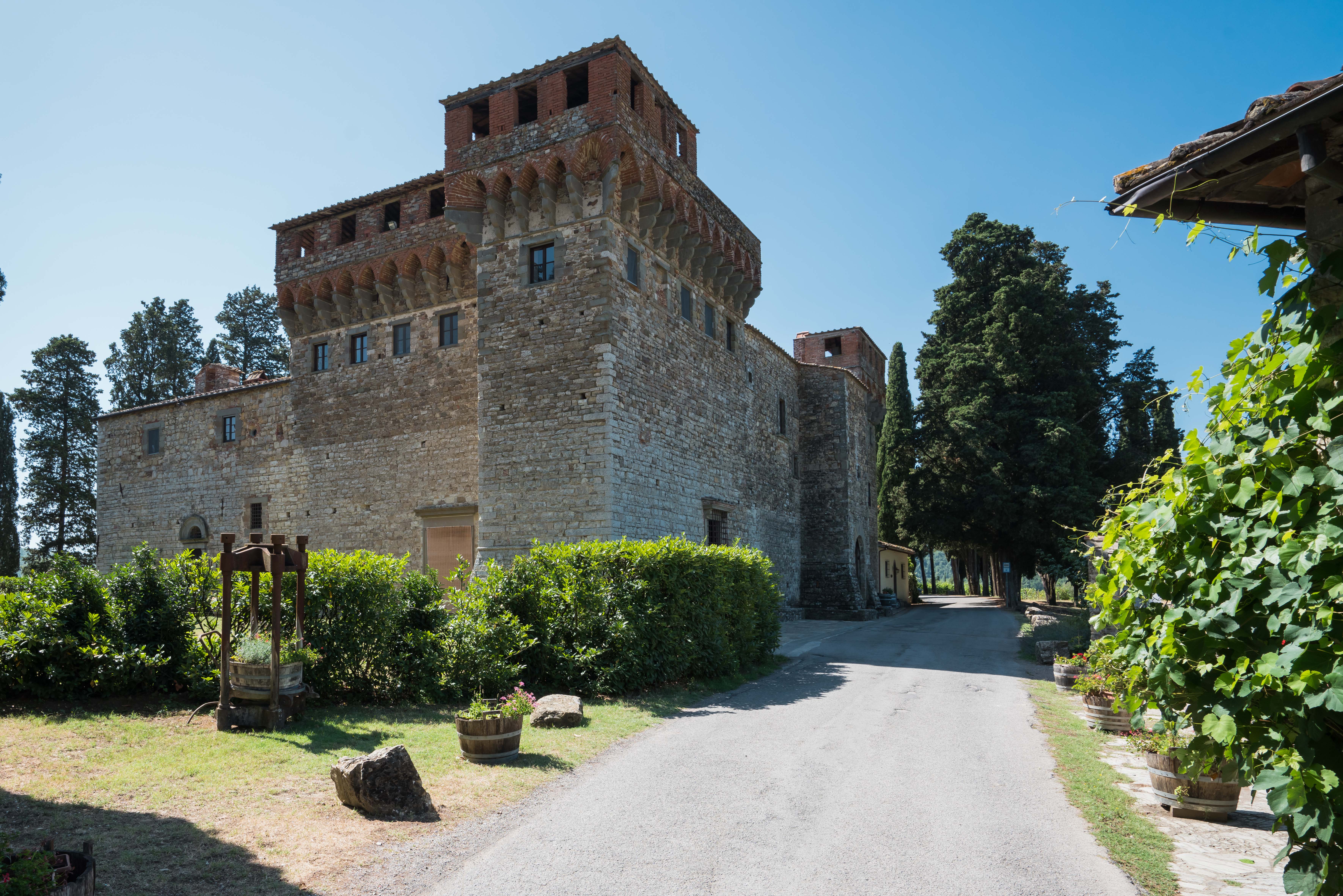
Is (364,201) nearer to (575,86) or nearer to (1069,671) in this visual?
(575,86)

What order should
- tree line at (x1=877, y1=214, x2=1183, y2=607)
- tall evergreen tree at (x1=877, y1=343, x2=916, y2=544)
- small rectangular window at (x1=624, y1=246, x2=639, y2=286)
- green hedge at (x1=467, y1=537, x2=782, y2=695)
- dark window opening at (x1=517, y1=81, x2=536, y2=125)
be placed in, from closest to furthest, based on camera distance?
green hedge at (x1=467, y1=537, x2=782, y2=695) < small rectangular window at (x1=624, y1=246, x2=639, y2=286) < dark window opening at (x1=517, y1=81, x2=536, y2=125) < tree line at (x1=877, y1=214, x2=1183, y2=607) < tall evergreen tree at (x1=877, y1=343, x2=916, y2=544)

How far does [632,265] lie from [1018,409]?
16.8m

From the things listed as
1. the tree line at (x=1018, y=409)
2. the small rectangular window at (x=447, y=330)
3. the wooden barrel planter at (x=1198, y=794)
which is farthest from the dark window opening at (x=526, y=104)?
the tree line at (x=1018, y=409)

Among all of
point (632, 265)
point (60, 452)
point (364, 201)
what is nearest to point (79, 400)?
point (60, 452)

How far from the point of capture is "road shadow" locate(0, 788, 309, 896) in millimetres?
4082

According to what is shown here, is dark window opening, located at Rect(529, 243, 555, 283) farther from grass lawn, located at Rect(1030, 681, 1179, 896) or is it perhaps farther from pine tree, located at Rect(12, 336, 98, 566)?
pine tree, located at Rect(12, 336, 98, 566)

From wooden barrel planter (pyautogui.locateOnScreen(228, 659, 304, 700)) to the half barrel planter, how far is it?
8717 mm

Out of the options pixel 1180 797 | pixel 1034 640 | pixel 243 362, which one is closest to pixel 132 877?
pixel 1180 797

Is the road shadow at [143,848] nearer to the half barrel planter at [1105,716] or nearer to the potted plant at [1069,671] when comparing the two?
the half barrel planter at [1105,716]

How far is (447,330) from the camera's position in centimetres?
1872

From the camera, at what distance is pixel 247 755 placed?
6.63 metres

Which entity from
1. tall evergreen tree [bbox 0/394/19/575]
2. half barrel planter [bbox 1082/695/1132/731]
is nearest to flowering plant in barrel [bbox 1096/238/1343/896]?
half barrel planter [bbox 1082/695/1132/731]

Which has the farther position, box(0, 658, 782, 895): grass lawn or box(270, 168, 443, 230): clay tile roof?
box(270, 168, 443, 230): clay tile roof

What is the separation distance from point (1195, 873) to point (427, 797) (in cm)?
508
